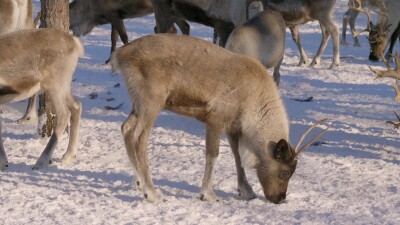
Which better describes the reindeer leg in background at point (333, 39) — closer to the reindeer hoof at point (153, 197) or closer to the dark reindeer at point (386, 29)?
the dark reindeer at point (386, 29)

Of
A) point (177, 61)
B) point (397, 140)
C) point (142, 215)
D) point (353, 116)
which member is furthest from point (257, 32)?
point (142, 215)

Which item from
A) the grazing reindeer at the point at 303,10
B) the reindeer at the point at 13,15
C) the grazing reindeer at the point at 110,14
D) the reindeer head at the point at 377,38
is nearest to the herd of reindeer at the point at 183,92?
the reindeer at the point at 13,15

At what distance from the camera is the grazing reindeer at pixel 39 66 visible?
7148mm

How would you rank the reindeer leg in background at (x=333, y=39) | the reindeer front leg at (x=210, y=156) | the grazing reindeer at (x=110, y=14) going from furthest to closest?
1. the grazing reindeer at (x=110, y=14)
2. the reindeer leg in background at (x=333, y=39)
3. the reindeer front leg at (x=210, y=156)

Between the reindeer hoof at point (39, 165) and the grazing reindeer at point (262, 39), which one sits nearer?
the reindeer hoof at point (39, 165)

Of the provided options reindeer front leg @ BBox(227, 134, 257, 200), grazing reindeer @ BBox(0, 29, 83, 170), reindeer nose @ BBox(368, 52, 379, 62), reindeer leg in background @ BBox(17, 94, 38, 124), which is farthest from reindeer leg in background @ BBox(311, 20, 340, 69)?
reindeer front leg @ BBox(227, 134, 257, 200)

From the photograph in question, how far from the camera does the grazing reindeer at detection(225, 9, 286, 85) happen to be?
998 centimetres

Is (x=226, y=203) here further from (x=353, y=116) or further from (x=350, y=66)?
(x=350, y=66)

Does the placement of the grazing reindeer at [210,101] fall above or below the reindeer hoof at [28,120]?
above

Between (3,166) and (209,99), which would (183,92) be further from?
(3,166)

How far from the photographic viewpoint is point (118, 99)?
10.8 metres

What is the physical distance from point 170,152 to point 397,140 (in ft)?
8.31

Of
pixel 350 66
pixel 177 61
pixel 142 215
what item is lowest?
pixel 350 66

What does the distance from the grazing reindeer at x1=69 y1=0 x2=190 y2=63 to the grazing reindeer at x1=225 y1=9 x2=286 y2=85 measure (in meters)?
2.78
